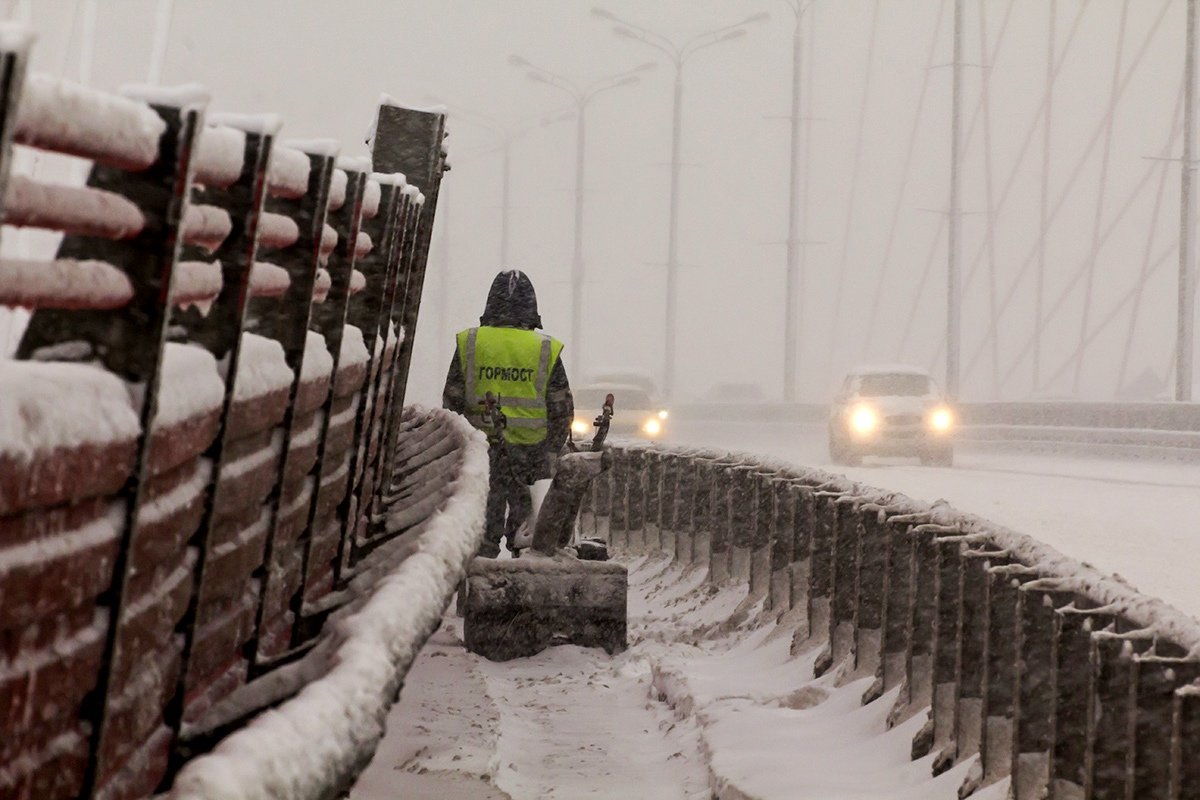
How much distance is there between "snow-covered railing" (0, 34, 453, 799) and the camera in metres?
2.05

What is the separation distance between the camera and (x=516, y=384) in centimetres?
1113

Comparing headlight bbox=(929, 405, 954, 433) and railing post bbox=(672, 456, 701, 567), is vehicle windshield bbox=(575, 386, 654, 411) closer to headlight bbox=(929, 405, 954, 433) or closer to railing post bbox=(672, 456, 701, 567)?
headlight bbox=(929, 405, 954, 433)

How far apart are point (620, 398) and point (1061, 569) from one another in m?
26.6

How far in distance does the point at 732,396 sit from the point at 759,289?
53.3 meters

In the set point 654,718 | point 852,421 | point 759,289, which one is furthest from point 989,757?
point 759,289

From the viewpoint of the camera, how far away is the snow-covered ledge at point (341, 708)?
7.29 feet

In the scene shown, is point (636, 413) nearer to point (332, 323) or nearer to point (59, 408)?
point (332, 323)

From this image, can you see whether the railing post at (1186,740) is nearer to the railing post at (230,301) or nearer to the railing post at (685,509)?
the railing post at (230,301)

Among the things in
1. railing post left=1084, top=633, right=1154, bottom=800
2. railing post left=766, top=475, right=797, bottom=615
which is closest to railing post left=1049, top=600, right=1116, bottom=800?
railing post left=1084, top=633, right=1154, bottom=800

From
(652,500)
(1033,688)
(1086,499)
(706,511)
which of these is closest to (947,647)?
(1033,688)

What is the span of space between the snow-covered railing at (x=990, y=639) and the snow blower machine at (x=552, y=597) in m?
0.94

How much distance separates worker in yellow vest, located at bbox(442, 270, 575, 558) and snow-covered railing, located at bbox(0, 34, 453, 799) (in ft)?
21.5

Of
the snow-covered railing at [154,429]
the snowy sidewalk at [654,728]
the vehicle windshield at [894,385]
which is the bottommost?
the snowy sidewalk at [654,728]

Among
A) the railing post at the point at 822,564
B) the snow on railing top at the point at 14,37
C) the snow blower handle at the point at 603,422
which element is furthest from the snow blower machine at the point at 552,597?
the snow on railing top at the point at 14,37
